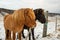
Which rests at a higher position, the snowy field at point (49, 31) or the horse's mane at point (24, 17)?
the horse's mane at point (24, 17)

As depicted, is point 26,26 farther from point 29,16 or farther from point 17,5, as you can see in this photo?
point 17,5

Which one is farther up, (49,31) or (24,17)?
(24,17)

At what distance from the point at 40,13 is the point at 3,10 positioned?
338 mm

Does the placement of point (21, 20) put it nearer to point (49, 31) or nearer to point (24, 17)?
point (24, 17)

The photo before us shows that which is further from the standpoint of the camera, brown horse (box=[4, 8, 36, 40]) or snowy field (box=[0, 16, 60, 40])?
snowy field (box=[0, 16, 60, 40])

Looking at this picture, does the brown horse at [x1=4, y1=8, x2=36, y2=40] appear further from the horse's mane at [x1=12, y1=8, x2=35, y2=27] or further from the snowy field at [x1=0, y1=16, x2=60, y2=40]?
the snowy field at [x1=0, y1=16, x2=60, y2=40]

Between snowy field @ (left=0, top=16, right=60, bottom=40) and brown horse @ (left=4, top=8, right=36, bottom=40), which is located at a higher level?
brown horse @ (left=4, top=8, right=36, bottom=40)

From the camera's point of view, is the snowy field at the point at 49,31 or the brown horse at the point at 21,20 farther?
the snowy field at the point at 49,31

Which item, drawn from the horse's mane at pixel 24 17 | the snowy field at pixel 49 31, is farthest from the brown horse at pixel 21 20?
the snowy field at pixel 49 31

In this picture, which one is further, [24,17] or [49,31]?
[49,31]

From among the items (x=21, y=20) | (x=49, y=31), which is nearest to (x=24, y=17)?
(x=21, y=20)

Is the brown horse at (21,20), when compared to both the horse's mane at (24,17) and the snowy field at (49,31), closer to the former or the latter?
the horse's mane at (24,17)

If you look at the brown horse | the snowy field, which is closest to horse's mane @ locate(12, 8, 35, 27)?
the brown horse

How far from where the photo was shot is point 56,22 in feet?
4.33
